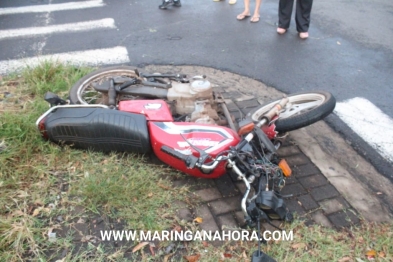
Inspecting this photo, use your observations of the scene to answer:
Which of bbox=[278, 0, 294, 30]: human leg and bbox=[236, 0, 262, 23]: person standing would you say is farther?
bbox=[236, 0, 262, 23]: person standing

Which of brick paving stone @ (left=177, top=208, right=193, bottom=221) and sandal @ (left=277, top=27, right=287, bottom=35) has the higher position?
brick paving stone @ (left=177, top=208, right=193, bottom=221)

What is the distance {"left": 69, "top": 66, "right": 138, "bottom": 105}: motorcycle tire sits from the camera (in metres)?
3.83

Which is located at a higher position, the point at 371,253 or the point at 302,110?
the point at 302,110

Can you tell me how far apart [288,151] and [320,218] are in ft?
2.88

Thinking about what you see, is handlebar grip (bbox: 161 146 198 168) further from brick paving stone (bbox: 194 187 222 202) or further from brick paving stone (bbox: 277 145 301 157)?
brick paving stone (bbox: 277 145 301 157)

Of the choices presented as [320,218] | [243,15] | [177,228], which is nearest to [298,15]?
[243,15]

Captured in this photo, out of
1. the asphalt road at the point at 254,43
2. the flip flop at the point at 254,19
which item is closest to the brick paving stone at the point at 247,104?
the asphalt road at the point at 254,43

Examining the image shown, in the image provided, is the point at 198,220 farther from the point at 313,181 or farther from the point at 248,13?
the point at 248,13

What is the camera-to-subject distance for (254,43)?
6285 millimetres

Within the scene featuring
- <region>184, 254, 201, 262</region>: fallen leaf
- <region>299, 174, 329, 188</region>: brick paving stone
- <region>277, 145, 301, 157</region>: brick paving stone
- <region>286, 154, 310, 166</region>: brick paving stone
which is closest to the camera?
<region>184, 254, 201, 262</region>: fallen leaf

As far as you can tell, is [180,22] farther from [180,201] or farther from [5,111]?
[180,201]

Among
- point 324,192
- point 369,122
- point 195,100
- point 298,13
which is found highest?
point 195,100

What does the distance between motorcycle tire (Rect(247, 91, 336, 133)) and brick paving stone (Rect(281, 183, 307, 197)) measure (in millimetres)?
536

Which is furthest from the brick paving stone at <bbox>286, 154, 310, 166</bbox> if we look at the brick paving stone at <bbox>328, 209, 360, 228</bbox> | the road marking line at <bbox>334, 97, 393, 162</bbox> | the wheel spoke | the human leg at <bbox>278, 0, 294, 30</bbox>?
the human leg at <bbox>278, 0, 294, 30</bbox>
